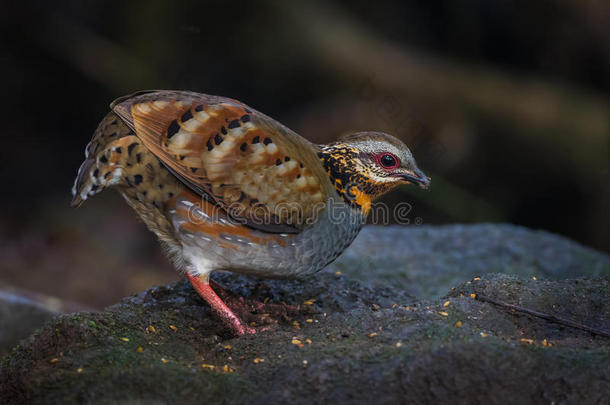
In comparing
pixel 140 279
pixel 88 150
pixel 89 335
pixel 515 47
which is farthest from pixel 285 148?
pixel 515 47

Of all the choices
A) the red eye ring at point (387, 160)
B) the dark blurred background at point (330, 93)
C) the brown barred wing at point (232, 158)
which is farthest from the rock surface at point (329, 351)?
the dark blurred background at point (330, 93)

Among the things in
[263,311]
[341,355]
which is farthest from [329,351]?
[263,311]

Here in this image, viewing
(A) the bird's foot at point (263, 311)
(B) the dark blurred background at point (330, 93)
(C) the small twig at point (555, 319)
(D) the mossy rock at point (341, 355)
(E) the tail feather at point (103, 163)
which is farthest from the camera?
(B) the dark blurred background at point (330, 93)

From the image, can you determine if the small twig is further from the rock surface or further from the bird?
the bird

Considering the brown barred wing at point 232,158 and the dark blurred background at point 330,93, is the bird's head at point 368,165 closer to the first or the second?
the brown barred wing at point 232,158

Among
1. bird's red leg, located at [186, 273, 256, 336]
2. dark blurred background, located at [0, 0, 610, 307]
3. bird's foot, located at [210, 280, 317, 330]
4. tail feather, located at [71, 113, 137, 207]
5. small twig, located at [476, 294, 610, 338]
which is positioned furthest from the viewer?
dark blurred background, located at [0, 0, 610, 307]

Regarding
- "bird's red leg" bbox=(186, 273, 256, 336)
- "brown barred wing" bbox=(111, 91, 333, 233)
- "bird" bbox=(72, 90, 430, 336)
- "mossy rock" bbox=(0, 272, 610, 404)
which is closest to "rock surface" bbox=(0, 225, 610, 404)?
"mossy rock" bbox=(0, 272, 610, 404)
